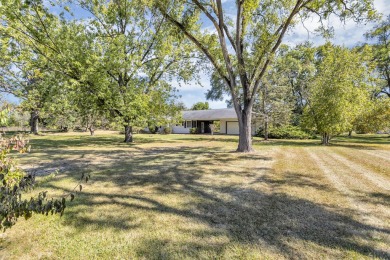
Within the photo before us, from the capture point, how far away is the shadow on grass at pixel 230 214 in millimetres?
3092

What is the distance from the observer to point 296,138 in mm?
26781

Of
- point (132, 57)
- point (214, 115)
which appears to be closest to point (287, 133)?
point (214, 115)

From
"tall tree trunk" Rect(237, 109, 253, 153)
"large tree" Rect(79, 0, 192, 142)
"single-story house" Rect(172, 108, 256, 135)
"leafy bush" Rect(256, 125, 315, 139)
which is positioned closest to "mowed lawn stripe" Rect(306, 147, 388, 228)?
"tall tree trunk" Rect(237, 109, 253, 153)

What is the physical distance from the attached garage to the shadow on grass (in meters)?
29.3

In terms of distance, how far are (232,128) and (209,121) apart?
5320 mm

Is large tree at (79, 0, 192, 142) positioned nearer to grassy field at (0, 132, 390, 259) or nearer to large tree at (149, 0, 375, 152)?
large tree at (149, 0, 375, 152)

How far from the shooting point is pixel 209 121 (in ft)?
130

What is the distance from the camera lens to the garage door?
116 ft

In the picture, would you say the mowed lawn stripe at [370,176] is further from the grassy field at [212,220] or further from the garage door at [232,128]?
the garage door at [232,128]

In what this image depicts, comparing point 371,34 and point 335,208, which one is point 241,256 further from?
point 371,34

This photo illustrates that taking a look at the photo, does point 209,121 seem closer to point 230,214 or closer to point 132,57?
point 132,57

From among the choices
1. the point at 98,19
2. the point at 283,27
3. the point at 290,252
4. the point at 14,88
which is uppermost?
the point at 98,19

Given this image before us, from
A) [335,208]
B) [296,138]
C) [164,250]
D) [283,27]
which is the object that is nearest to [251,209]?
[335,208]

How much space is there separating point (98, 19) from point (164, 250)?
19224mm
